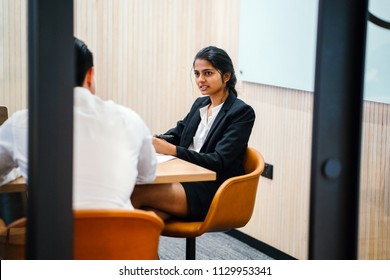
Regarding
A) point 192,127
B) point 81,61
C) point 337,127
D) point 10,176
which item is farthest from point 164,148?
point 337,127

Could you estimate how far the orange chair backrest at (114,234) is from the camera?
6.09 feet

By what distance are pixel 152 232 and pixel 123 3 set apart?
267 cm

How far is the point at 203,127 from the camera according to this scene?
3.33 metres

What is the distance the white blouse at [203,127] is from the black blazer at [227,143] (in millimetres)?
66

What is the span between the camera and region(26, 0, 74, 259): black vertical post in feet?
4.98

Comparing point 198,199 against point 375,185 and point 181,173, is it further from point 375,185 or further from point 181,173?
point 375,185

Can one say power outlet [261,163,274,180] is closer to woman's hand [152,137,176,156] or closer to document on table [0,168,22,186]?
woman's hand [152,137,176,156]

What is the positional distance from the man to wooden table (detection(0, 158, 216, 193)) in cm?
28

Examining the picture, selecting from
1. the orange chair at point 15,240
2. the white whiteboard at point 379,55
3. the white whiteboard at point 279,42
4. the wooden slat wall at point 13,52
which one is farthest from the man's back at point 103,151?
the wooden slat wall at point 13,52
